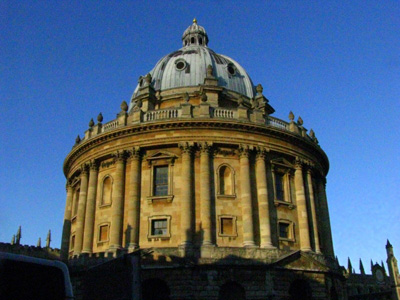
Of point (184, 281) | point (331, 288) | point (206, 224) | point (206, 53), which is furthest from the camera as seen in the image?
point (206, 53)

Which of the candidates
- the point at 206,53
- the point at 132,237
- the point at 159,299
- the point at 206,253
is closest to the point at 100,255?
the point at 132,237

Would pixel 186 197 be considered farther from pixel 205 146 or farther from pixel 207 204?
pixel 205 146

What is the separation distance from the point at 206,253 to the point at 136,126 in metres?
11.0

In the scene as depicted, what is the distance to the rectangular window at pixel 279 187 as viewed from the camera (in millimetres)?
33031

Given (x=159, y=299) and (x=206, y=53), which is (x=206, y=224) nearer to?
(x=159, y=299)

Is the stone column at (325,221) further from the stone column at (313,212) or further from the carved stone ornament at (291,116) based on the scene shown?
the carved stone ornament at (291,116)

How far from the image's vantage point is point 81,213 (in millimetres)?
33938

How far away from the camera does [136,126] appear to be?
106ft

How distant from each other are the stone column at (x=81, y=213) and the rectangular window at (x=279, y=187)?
15.5 meters

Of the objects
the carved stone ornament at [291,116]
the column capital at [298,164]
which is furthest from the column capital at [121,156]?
the carved stone ornament at [291,116]

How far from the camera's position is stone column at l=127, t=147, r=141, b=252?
97.3 ft

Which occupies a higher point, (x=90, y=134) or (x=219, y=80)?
(x=219, y=80)

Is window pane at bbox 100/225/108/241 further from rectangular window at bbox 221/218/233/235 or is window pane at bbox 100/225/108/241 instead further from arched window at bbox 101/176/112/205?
rectangular window at bbox 221/218/233/235

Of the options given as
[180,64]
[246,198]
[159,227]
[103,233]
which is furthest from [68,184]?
[246,198]
